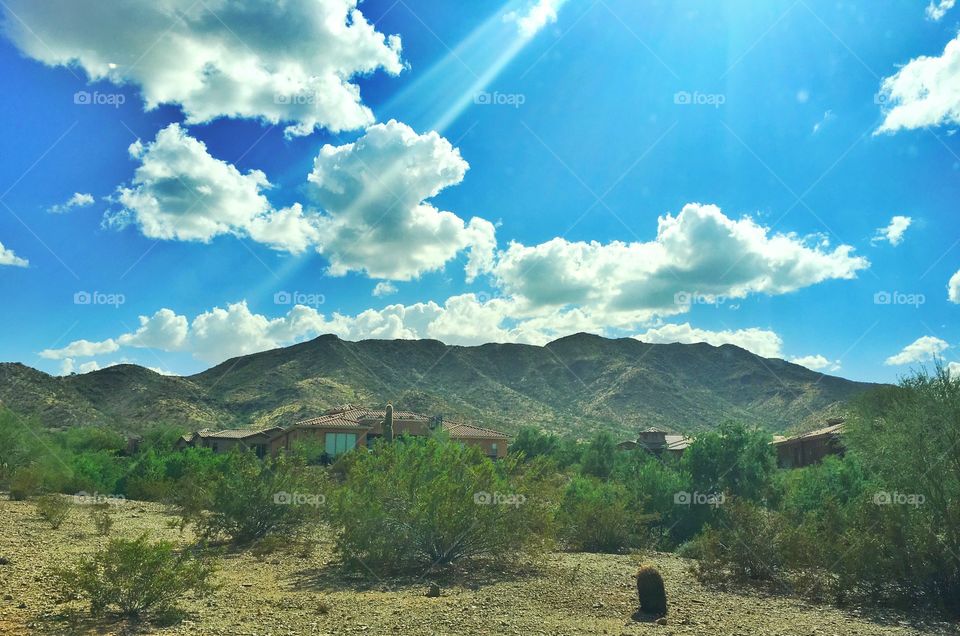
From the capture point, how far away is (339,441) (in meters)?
57.9

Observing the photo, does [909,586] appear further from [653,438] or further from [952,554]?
[653,438]

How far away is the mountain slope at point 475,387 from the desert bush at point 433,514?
206 ft

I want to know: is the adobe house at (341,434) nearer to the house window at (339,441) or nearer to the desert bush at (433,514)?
the house window at (339,441)

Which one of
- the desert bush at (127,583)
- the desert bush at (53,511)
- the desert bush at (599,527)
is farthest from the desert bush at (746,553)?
the desert bush at (53,511)

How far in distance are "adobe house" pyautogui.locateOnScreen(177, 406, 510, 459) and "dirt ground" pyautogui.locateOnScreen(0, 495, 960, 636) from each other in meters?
39.6

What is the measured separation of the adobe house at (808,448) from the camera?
54.5 m

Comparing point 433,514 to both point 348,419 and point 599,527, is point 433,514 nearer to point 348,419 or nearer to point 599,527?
point 599,527

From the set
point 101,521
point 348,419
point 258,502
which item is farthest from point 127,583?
point 348,419

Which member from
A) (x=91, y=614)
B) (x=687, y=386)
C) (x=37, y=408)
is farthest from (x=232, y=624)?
(x=687, y=386)

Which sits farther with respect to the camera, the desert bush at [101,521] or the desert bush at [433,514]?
the desert bush at [101,521]

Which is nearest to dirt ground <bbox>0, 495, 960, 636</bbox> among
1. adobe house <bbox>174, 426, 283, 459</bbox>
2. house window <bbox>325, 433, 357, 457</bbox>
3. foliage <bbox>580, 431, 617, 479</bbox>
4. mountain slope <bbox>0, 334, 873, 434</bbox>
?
foliage <bbox>580, 431, 617, 479</bbox>

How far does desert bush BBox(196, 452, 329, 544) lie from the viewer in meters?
19.2

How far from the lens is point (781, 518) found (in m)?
15.7

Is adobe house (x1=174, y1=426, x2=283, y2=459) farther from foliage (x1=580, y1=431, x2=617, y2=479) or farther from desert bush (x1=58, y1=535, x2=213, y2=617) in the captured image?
desert bush (x1=58, y1=535, x2=213, y2=617)
